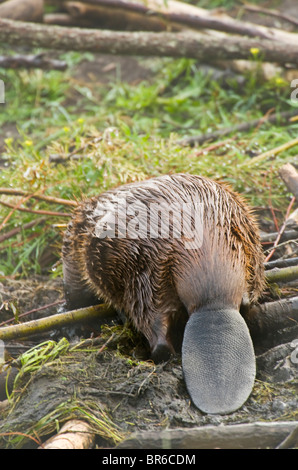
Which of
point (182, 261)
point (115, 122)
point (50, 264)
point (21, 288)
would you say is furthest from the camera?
point (115, 122)

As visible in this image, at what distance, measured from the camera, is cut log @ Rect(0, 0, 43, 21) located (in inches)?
225

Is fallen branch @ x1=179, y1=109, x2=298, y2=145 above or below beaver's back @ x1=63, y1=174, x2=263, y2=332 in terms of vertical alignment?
below

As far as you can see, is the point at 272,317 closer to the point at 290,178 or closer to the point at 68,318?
the point at 68,318

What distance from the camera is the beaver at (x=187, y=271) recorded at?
6.40 feet

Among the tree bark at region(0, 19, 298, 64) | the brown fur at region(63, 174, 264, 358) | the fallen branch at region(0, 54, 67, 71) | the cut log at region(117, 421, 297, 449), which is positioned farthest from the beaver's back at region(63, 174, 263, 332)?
the fallen branch at region(0, 54, 67, 71)

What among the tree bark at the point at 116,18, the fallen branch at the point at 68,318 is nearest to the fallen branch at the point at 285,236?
the fallen branch at the point at 68,318

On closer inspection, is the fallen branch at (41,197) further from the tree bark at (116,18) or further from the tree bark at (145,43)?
the tree bark at (116,18)

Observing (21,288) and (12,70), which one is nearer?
(21,288)

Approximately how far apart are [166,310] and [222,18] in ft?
13.4

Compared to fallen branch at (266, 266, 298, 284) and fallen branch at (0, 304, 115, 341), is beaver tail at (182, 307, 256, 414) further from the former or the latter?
fallen branch at (0, 304, 115, 341)

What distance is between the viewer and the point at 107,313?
A: 277 centimetres

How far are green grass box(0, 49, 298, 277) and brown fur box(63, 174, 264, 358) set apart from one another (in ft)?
3.27
